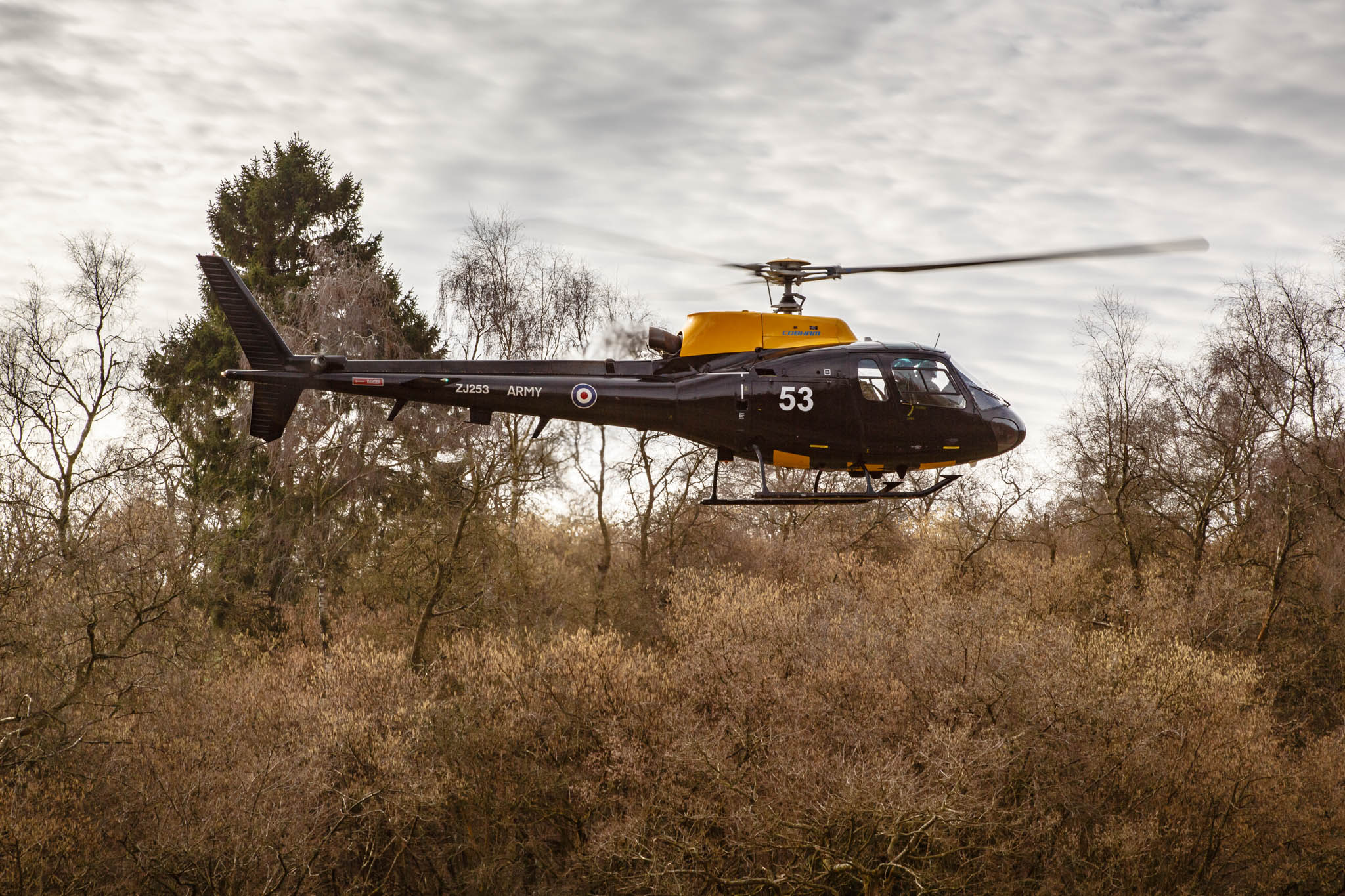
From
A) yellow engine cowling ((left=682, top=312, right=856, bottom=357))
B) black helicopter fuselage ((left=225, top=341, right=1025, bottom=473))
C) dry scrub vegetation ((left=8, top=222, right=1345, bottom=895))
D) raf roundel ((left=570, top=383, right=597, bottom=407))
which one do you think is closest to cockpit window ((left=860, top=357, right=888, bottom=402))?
black helicopter fuselage ((left=225, top=341, right=1025, bottom=473))

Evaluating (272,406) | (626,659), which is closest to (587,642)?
(626,659)

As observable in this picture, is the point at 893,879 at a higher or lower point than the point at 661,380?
lower

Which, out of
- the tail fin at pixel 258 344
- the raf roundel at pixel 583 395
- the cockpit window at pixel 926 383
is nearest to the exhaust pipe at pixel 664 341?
the raf roundel at pixel 583 395

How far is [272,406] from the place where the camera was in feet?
46.8

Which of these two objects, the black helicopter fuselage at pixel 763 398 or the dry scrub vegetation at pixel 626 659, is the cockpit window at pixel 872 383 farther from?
the dry scrub vegetation at pixel 626 659

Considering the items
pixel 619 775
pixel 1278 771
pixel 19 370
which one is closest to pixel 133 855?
pixel 619 775

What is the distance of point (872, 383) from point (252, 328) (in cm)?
832

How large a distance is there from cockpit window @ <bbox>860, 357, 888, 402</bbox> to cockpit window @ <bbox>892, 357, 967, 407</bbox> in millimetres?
185

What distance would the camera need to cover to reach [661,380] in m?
14.0

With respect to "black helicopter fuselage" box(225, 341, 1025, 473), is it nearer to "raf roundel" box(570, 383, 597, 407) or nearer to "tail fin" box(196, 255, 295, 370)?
A: "raf roundel" box(570, 383, 597, 407)

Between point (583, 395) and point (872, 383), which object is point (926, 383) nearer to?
point (872, 383)

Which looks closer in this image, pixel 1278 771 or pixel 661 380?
pixel 661 380

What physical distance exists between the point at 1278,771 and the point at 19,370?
107 ft

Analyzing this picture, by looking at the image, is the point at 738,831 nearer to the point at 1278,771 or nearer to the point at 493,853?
the point at 493,853
